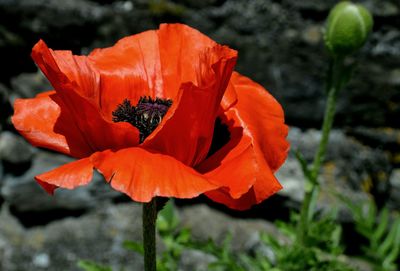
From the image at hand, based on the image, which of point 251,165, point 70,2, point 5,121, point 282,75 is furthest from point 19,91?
point 251,165

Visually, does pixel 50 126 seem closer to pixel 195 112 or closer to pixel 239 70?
pixel 195 112

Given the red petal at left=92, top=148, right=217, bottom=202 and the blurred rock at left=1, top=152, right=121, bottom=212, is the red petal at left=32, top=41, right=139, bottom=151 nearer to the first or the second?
the red petal at left=92, top=148, right=217, bottom=202

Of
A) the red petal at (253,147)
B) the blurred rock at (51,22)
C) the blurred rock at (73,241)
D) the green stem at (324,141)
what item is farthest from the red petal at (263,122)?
the blurred rock at (73,241)

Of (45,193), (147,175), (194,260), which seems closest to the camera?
(147,175)

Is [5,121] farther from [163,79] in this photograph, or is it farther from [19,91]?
[163,79]

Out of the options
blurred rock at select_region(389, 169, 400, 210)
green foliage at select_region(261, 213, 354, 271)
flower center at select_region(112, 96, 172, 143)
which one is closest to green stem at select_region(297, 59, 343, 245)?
green foliage at select_region(261, 213, 354, 271)

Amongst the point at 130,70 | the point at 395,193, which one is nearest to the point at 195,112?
the point at 130,70

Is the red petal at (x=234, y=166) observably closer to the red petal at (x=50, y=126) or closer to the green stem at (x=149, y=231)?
the green stem at (x=149, y=231)

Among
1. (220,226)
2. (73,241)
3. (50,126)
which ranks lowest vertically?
(73,241)
